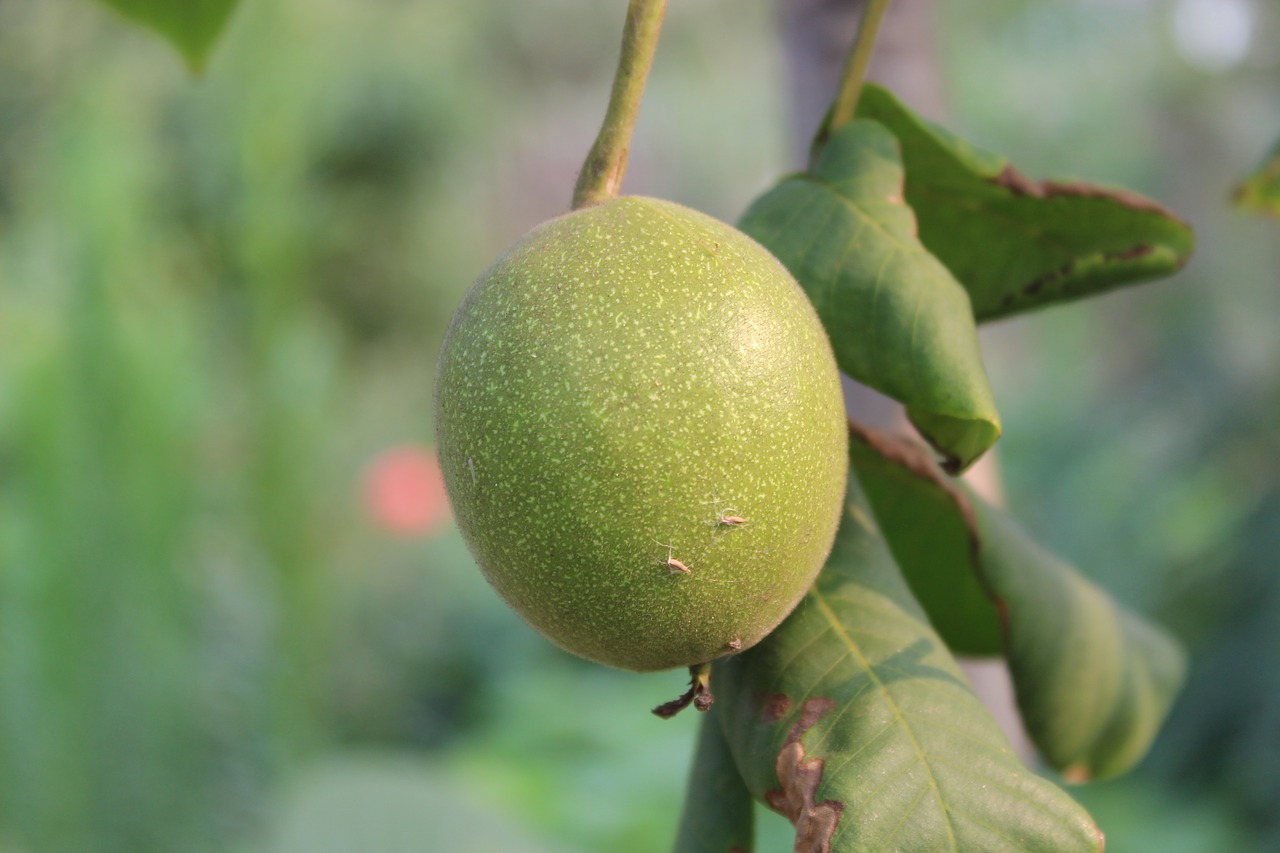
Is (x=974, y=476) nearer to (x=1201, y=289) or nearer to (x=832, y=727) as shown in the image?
(x=832, y=727)

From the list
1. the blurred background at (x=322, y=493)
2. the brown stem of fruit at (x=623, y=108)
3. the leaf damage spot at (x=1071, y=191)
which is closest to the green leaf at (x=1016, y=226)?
the leaf damage spot at (x=1071, y=191)

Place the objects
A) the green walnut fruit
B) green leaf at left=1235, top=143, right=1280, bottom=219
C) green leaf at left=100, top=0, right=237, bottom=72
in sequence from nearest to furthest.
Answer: the green walnut fruit
green leaf at left=100, top=0, right=237, bottom=72
green leaf at left=1235, top=143, right=1280, bottom=219

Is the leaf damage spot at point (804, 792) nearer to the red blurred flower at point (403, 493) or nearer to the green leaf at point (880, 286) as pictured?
the green leaf at point (880, 286)

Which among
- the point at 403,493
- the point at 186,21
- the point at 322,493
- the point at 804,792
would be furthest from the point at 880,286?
the point at 403,493

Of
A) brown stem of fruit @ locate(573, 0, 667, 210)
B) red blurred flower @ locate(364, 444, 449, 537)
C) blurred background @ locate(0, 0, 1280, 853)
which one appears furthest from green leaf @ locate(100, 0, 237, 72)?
red blurred flower @ locate(364, 444, 449, 537)

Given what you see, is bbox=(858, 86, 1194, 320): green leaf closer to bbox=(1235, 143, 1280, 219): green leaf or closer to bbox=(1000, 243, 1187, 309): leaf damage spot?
bbox=(1000, 243, 1187, 309): leaf damage spot

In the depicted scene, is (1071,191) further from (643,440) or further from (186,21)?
(186,21)
